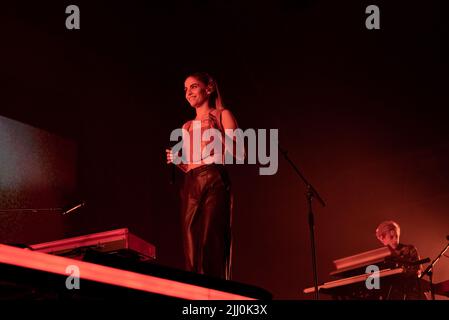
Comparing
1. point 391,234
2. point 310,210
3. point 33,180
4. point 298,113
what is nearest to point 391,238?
point 391,234

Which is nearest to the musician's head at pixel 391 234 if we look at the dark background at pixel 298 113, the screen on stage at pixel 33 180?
the dark background at pixel 298 113

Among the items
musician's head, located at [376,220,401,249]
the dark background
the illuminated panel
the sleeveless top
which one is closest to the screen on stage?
the dark background

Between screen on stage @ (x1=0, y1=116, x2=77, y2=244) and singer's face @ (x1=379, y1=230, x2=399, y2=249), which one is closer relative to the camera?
screen on stage @ (x1=0, y1=116, x2=77, y2=244)

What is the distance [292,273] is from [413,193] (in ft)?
6.99

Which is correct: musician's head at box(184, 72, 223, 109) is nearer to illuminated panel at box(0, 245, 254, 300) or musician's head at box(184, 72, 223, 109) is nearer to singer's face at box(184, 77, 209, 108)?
singer's face at box(184, 77, 209, 108)


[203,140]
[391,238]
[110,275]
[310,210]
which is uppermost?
[203,140]

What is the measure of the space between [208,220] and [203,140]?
599mm

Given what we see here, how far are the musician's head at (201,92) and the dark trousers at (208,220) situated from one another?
557mm

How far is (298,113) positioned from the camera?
8.32 meters

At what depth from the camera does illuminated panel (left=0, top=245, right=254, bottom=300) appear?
8.47 feet

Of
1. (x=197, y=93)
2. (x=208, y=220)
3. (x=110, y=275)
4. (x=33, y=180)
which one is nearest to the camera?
(x=110, y=275)

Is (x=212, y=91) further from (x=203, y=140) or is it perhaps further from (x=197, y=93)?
(x=203, y=140)

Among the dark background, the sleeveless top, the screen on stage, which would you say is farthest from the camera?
the dark background

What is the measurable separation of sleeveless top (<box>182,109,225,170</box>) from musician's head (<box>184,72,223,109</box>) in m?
0.13
